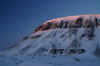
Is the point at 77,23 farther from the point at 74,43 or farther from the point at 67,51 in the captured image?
the point at 67,51

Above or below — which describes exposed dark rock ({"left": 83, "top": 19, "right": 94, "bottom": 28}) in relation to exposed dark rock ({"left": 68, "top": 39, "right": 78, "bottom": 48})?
above

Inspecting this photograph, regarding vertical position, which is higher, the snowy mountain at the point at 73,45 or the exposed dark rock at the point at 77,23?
the exposed dark rock at the point at 77,23

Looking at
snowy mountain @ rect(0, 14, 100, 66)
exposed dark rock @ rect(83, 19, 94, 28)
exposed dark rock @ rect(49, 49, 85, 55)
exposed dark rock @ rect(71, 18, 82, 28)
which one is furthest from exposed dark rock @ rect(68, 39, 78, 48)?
exposed dark rock @ rect(71, 18, 82, 28)

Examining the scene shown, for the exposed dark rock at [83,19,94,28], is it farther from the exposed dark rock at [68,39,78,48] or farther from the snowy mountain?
the exposed dark rock at [68,39,78,48]

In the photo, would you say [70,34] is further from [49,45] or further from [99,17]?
[99,17]

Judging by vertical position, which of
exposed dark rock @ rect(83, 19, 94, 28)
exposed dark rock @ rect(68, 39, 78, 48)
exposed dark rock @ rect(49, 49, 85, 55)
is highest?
exposed dark rock @ rect(83, 19, 94, 28)

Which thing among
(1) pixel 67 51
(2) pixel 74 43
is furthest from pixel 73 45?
(1) pixel 67 51

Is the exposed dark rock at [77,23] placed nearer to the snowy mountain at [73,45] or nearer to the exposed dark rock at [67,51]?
the snowy mountain at [73,45]

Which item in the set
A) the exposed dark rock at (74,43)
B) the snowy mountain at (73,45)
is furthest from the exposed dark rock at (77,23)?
the exposed dark rock at (74,43)

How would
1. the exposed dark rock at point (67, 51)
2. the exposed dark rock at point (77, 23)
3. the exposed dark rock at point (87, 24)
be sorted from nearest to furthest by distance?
the exposed dark rock at point (67, 51) → the exposed dark rock at point (87, 24) → the exposed dark rock at point (77, 23)

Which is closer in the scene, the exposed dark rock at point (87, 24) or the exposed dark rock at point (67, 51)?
the exposed dark rock at point (67, 51)

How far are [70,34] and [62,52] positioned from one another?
11.2 meters

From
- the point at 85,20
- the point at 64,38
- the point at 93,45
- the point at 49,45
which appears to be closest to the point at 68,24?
the point at 85,20

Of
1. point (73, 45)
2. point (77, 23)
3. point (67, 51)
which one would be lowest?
point (67, 51)
